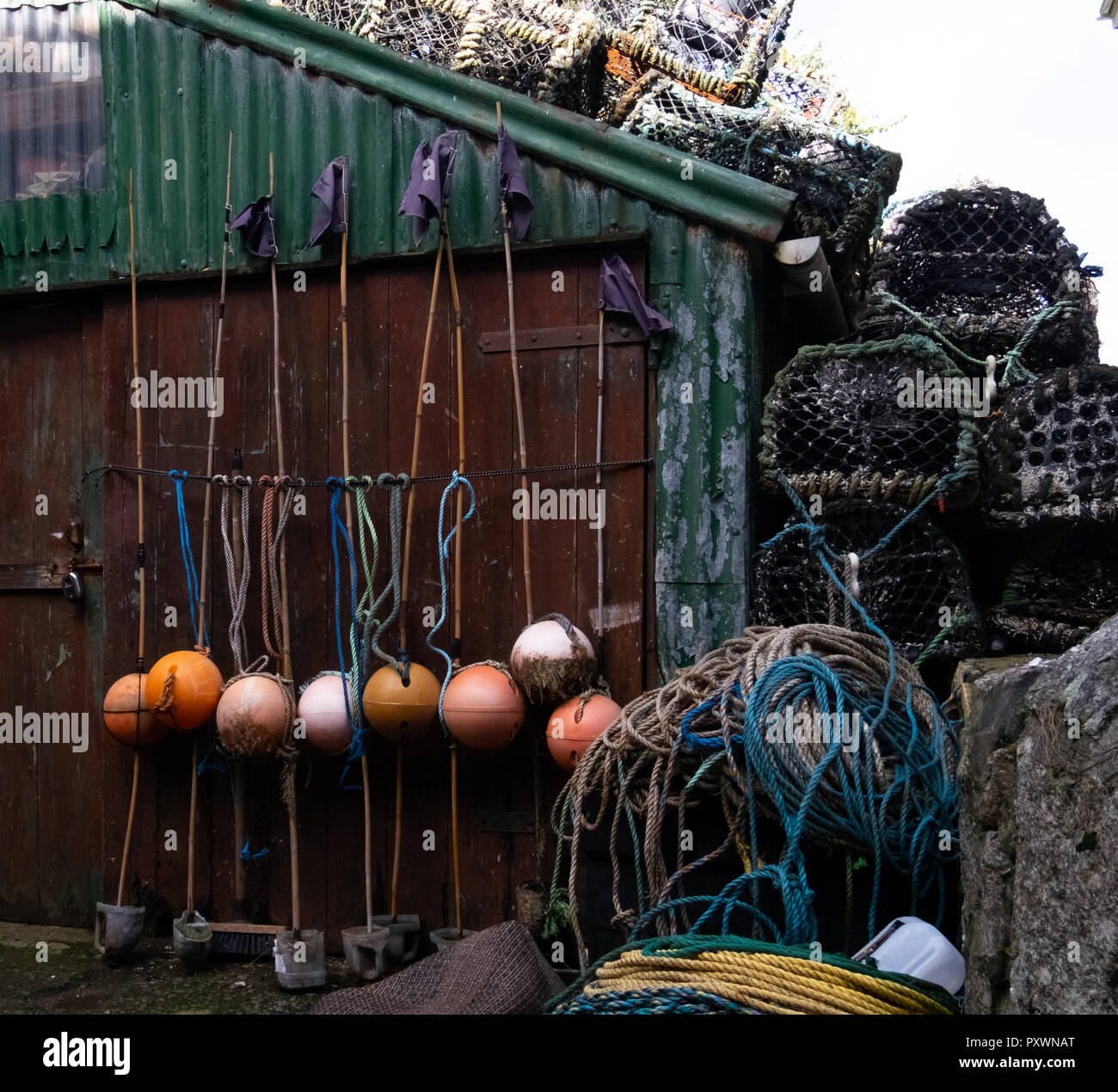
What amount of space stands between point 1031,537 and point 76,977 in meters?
4.40

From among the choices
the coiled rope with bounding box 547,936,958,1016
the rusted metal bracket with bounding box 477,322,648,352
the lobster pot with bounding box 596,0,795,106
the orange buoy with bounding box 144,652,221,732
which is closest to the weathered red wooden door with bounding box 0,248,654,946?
the rusted metal bracket with bounding box 477,322,648,352

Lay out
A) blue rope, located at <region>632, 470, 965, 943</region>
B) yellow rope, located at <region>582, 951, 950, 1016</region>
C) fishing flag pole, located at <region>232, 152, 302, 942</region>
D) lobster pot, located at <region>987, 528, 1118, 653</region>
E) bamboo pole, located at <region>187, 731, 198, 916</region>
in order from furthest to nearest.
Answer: bamboo pole, located at <region>187, 731, 198, 916</region>
fishing flag pole, located at <region>232, 152, 302, 942</region>
lobster pot, located at <region>987, 528, 1118, 653</region>
blue rope, located at <region>632, 470, 965, 943</region>
yellow rope, located at <region>582, 951, 950, 1016</region>

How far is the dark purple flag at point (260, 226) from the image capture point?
4.99 metres

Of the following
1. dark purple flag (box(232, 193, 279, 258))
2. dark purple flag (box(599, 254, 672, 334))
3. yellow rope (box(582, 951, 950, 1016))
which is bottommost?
yellow rope (box(582, 951, 950, 1016))

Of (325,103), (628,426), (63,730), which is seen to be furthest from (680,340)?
(63,730)

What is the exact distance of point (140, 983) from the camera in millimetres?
4613

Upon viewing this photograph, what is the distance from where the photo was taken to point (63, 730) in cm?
548

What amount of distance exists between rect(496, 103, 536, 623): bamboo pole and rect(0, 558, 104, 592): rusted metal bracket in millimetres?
2236

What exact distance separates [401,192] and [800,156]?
194 centimetres

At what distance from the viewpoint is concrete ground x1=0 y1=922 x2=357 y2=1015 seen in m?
4.33

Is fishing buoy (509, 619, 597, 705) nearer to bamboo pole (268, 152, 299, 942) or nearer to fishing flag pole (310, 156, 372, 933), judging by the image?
fishing flag pole (310, 156, 372, 933)

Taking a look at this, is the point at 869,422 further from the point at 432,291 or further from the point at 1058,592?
the point at 432,291
